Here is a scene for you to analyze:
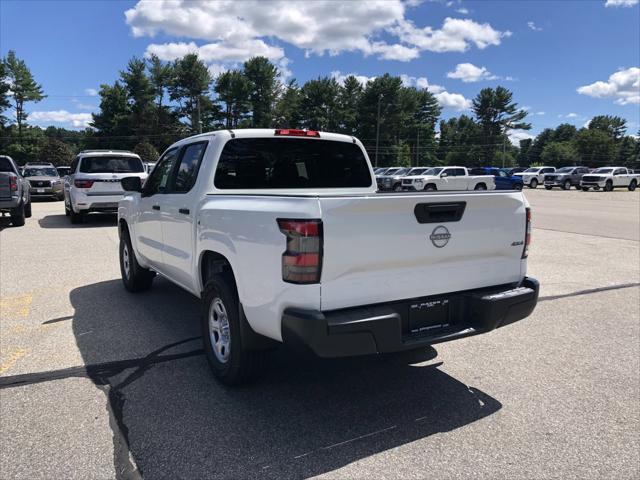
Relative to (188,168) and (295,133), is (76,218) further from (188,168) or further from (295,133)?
(295,133)

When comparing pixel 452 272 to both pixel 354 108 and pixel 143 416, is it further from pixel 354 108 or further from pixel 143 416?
pixel 354 108

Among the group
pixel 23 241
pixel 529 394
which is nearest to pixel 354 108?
pixel 23 241

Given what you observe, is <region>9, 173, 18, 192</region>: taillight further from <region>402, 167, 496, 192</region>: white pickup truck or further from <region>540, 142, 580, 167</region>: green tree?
<region>540, 142, 580, 167</region>: green tree

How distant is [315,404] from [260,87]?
83.7 meters

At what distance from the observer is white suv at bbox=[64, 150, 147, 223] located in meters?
13.3

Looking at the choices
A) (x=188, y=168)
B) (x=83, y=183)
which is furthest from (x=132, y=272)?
(x=83, y=183)

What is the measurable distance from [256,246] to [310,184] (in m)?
1.73

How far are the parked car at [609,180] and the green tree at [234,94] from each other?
56.1 m

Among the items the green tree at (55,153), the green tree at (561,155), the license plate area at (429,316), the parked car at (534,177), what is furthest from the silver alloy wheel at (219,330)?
the green tree at (561,155)

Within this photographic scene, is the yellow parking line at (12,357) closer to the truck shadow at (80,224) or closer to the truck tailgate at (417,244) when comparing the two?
the truck tailgate at (417,244)

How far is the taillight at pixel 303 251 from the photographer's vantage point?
2789mm

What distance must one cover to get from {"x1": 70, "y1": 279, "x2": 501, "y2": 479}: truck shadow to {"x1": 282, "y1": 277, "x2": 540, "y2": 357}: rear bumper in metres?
0.58

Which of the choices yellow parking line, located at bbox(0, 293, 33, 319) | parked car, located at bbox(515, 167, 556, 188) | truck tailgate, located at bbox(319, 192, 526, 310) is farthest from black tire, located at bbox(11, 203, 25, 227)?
parked car, located at bbox(515, 167, 556, 188)

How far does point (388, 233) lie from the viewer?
300cm
